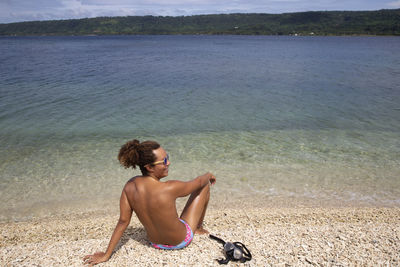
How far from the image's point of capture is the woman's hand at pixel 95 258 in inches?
134

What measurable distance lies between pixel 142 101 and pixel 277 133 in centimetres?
724

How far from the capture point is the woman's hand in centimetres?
341

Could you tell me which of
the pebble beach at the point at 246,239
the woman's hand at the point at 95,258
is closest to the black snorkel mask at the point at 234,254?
the pebble beach at the point at 246,239

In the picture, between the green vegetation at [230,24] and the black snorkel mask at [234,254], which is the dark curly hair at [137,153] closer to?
the black snorkel mask at [234,254]

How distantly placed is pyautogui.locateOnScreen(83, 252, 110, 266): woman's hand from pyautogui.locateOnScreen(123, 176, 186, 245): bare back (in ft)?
2.03

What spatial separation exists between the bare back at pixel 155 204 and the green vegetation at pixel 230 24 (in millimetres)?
120700

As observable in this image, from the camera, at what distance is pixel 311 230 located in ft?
13.7

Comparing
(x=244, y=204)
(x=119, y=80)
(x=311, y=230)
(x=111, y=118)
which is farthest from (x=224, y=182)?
(x=119, y=80)

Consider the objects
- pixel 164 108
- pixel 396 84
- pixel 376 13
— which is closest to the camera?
pixel 164 108

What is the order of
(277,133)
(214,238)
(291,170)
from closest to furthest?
1. (214,238)
2. (291,170)
3. (277,133)

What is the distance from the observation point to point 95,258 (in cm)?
344

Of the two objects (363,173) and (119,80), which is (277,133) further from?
(119,80)

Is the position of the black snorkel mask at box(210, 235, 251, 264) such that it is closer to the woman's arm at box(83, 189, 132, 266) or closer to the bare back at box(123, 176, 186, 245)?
the bare back at box(123, 176, 186, 245)

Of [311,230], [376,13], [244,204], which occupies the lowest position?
[244,204]
